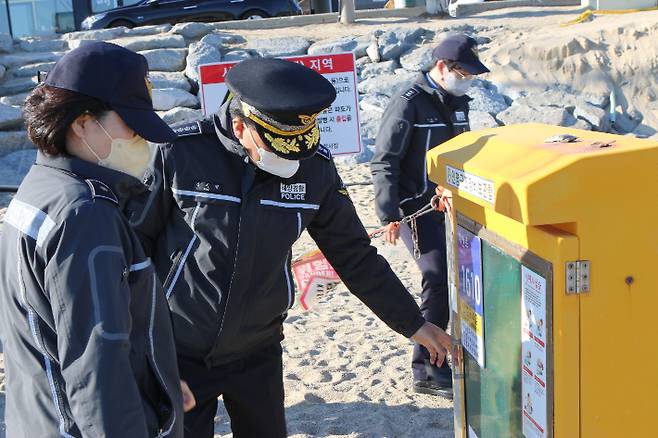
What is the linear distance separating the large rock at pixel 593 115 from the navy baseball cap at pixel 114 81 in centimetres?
1056

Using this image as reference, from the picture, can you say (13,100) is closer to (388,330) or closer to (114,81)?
(388,330)

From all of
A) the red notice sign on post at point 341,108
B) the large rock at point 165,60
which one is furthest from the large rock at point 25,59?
the red notice sign on post at point 341,108

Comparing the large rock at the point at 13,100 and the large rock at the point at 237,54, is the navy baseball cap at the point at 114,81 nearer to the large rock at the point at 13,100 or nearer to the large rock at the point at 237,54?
the large rock at the point at 13,100

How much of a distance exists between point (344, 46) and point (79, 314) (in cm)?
1259

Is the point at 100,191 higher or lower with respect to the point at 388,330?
higher

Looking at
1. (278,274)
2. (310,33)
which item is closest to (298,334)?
(278,274)

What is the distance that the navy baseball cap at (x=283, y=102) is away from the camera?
2.46m

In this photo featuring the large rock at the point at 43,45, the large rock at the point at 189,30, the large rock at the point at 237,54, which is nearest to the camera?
the large rock at the point at 237,54

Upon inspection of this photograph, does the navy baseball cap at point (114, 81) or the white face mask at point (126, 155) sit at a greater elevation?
the navy baseball cap at point (114, 81)

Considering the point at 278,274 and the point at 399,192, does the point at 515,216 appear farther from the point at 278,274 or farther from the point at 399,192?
the point at 399,192

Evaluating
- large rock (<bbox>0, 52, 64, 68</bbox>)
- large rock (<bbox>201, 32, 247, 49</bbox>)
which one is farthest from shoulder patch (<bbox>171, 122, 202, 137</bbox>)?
large rock (<bbox>0, 52, 64, 68</bbox>)

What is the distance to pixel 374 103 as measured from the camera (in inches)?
476

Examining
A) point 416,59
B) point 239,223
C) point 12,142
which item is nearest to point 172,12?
point 416,59

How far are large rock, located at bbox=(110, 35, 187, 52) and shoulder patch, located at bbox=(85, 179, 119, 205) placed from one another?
12563 millimetres
